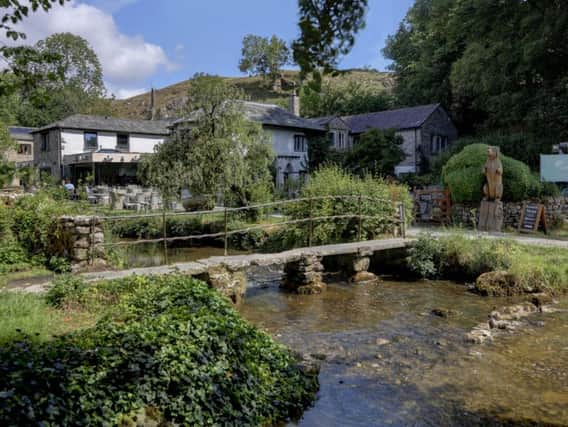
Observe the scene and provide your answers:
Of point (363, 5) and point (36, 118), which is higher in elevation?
point (36, 118)

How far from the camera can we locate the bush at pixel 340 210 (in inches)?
540

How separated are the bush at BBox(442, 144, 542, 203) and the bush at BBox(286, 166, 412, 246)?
5.14m

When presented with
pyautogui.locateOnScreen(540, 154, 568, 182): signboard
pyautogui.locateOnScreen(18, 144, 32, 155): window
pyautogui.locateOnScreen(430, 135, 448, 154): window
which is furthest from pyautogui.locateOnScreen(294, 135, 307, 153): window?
pyautogui.locateOnScreen(18, 144, 32, 155): window

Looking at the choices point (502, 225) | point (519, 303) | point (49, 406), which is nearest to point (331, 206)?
point (519, 303)

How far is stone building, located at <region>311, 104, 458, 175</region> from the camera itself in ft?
113

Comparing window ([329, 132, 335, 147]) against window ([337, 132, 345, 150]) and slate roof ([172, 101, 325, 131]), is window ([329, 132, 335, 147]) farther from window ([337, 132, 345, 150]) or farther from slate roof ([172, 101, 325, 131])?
slate roof ([172, 101, 325, 131])

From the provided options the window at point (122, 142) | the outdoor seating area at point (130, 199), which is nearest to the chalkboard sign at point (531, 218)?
the outdoor seating area at point (130, 199)

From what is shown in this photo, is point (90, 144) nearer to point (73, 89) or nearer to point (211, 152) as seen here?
point (211, 152)

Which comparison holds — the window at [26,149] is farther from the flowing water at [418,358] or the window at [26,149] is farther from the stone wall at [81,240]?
the flowing water at [418,358]

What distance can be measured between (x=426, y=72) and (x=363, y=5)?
1449 inches

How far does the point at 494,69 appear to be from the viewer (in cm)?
2661

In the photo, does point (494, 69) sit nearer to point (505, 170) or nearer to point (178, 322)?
point (505, 170)

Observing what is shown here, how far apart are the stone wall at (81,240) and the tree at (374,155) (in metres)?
22.5

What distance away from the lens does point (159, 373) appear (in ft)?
14.7
